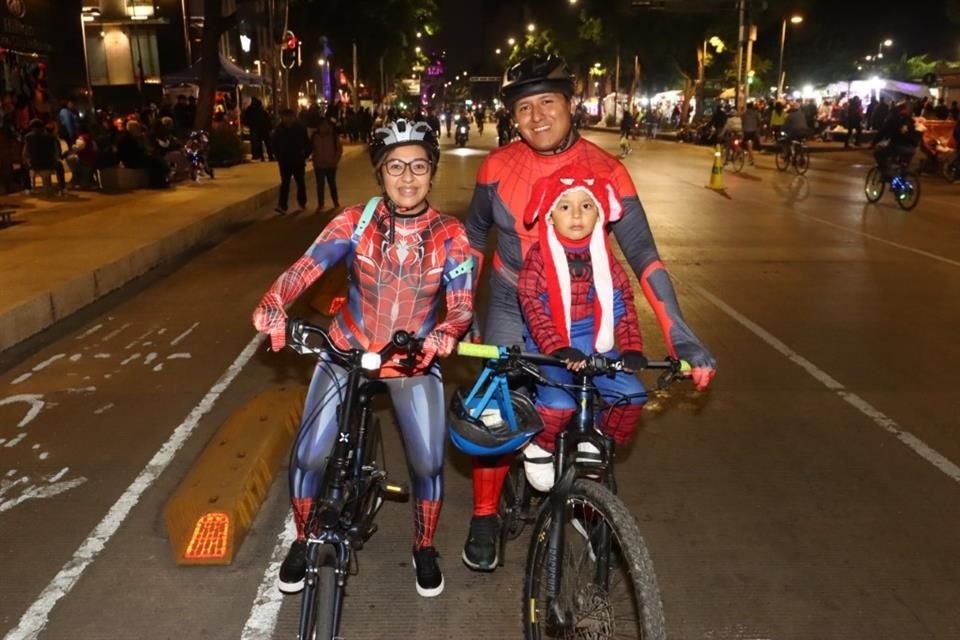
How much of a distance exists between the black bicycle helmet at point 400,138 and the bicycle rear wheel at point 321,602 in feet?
4.82

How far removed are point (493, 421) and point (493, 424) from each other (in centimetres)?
2

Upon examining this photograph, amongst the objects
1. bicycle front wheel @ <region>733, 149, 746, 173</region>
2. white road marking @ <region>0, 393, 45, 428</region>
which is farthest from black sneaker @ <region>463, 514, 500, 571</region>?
bicycle front wheel @ <region>733, 149, 746, 173</region>

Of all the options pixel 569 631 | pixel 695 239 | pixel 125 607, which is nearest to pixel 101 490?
pixel 125 607

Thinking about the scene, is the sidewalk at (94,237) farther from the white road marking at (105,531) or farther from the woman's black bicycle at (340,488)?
the woman's black bicycle at (340,488)

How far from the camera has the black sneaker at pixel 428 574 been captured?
3824 mm

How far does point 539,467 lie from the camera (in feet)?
11.4

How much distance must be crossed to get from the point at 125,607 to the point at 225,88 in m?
38.5

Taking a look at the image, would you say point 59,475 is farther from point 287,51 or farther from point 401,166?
point 287,51

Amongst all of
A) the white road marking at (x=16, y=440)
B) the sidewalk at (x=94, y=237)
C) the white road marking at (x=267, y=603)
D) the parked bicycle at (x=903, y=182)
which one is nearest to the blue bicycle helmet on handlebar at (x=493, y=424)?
→ the white road marking at (x=267, y=603)

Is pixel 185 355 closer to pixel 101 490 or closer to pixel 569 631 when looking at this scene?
pixel 101 490

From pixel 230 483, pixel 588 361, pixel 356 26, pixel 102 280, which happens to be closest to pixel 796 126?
pixel 102 280

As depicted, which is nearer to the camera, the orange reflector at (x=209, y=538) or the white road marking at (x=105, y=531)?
the white road marking at (x=105, y=531)

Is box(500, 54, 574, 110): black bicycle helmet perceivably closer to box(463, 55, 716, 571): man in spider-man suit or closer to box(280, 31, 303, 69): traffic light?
box(463, 55, 716, 571): man in spider-man suit

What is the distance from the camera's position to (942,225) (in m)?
15.1
